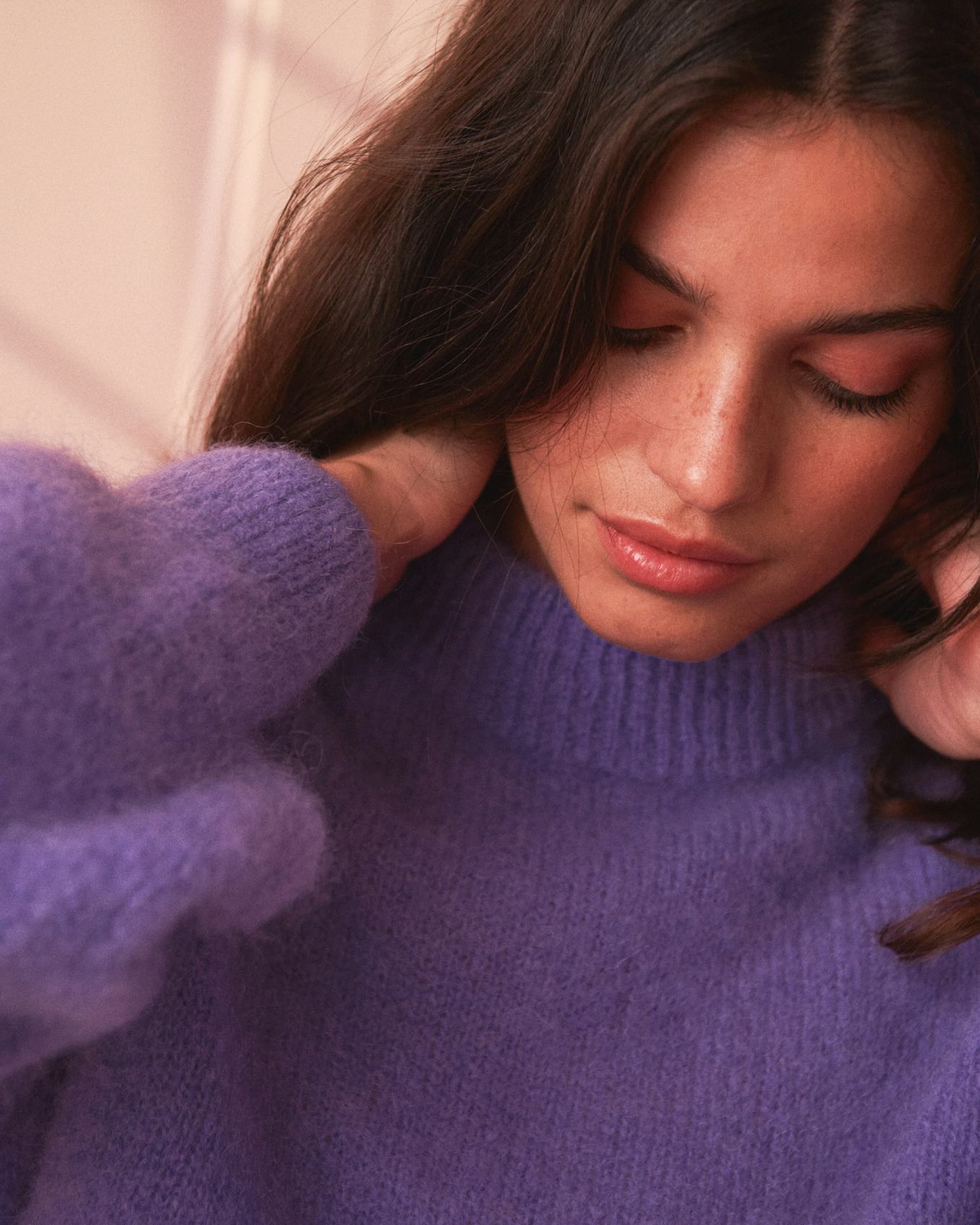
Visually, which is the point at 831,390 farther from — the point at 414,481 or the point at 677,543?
the point at 414,481

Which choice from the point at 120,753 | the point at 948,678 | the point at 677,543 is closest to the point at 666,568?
the point at 677,543

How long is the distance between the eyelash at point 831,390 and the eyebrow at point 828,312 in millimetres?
38

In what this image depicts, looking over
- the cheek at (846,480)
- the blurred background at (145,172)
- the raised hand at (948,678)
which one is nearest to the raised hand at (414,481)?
the cheek at (846,480)

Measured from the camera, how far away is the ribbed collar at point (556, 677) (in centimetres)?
88

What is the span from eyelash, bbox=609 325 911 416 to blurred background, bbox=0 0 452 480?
2.32 feet

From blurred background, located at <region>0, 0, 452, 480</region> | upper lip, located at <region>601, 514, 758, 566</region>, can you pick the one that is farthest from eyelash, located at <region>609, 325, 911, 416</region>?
blurred background, located at <region>0, 0, 452, 480</region>

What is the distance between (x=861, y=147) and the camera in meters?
0.66

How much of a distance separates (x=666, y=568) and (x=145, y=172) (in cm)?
102

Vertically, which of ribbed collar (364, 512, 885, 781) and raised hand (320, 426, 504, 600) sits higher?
raised hand (320, 426, 504, 600)

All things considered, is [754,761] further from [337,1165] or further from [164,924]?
[164,924]

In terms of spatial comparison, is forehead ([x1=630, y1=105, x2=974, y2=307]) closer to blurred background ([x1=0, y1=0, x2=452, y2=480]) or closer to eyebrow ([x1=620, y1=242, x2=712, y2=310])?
eyebrow ([x1=620, y1=242, x2=712, y2=310])

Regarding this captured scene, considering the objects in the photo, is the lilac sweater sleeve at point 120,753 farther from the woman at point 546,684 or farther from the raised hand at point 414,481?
the raised hand at point 414,481

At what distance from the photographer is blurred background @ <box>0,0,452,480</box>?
1.40 meters

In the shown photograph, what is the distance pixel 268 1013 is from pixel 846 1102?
372 mm
